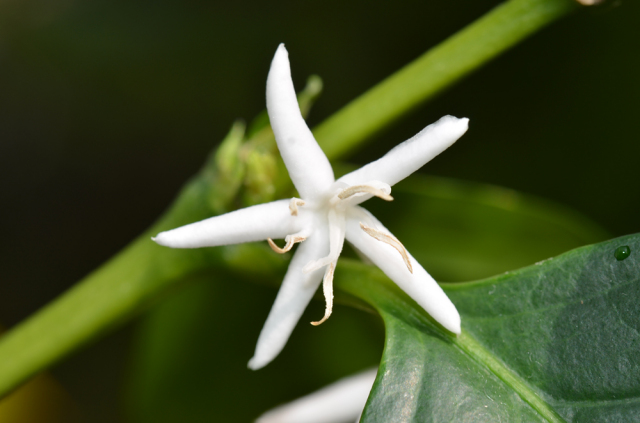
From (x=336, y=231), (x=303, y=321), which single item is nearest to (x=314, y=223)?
(x=336, y=231)

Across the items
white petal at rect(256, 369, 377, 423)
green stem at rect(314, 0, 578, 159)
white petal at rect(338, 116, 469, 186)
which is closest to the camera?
white petal at rect(338, 116, 469, 186)

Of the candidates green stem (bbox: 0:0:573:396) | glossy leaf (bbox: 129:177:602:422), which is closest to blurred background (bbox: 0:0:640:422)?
glossy leaf (bbox: 129:177:602:422)

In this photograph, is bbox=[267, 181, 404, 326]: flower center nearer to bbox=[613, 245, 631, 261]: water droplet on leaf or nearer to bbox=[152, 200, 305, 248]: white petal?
bbox=[152, 200, 305, 248]: white petal

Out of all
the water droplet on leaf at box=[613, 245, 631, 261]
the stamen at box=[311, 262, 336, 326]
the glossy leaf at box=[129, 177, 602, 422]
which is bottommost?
the glossy leaf at box=[129, 177, 602, 422]

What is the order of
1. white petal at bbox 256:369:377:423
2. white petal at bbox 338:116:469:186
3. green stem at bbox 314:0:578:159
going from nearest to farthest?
white petal at bbox 338:116:469:186 < green stem at bbox 314:0:578:159 < white petal at bbox 256:369:377:423

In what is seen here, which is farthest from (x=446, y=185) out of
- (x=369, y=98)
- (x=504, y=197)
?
(x=369, y=98)

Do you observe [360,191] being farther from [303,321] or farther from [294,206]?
[303,321]
